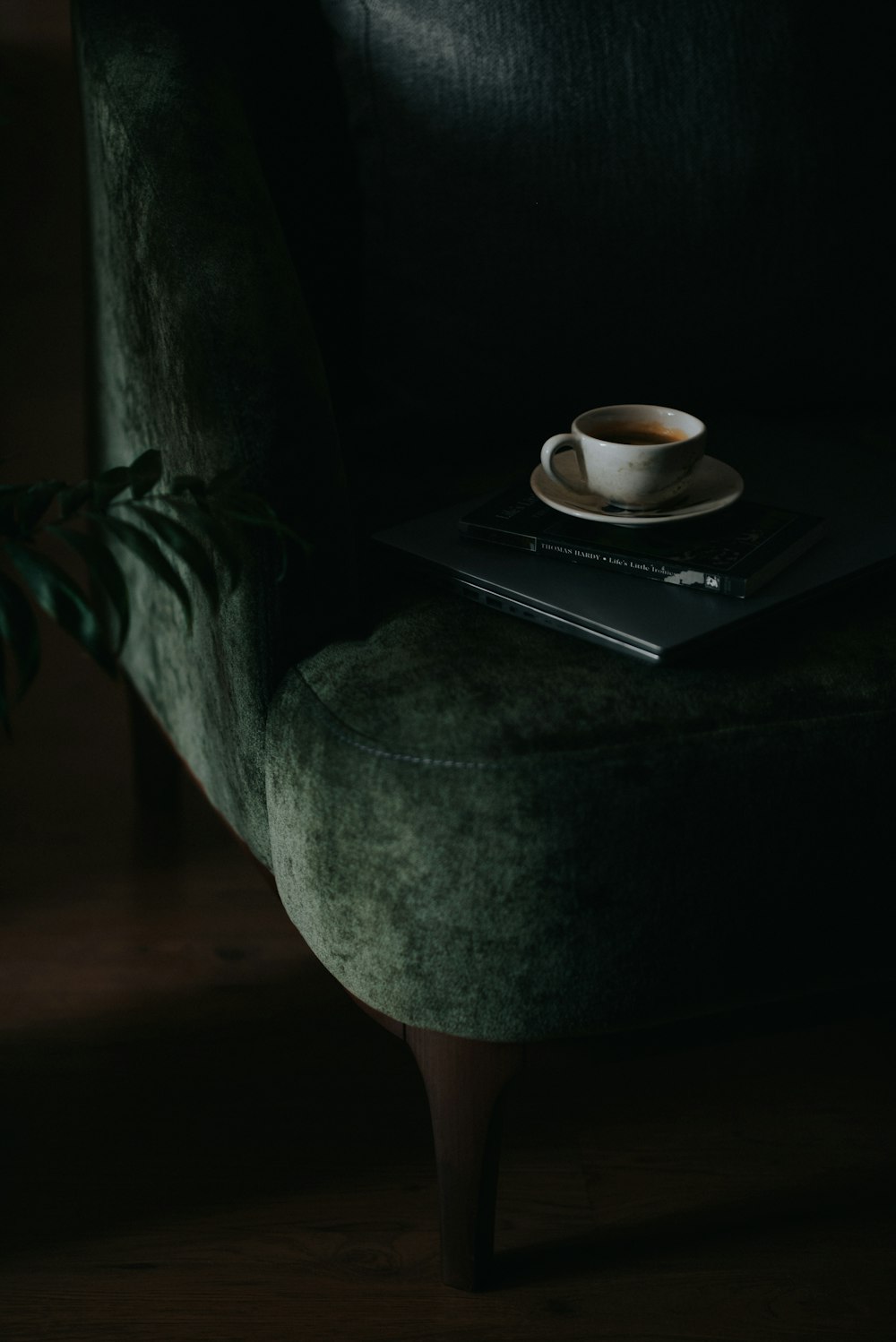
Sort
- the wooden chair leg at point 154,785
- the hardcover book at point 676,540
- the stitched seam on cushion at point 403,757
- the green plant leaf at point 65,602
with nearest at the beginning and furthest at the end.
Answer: the green plant leaf at point 65,602 < the stitched seam on cushion at point 403,757 < the hardcover book at point 676,540 < the wooden chair leg at point 154,785

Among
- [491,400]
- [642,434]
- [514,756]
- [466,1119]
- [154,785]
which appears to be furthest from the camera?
[154,785]

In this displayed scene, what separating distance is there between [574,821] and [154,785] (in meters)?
0.80

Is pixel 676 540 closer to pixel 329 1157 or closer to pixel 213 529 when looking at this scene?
pixel 213 529

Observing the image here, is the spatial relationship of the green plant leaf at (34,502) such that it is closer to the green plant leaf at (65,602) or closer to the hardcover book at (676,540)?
the green plant leaf at (65,602)

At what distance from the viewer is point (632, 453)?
0.87 metres

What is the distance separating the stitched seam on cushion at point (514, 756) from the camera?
2.41 ft

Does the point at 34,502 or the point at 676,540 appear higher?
the point at 34,502

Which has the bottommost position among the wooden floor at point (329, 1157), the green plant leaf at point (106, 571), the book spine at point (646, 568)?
the wooden floor at point (329, 1157)

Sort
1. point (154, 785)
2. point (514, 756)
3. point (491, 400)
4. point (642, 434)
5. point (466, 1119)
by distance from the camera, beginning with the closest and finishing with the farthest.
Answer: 1. point (514, 756)
2. point (466, 1119)
3. point (642, 434)
4. point (491, 400)
5. point (154, 785)

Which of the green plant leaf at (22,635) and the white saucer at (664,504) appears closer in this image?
the green plant leaf at (22,635)

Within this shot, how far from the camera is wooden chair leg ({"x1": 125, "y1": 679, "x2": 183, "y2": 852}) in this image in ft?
4.55

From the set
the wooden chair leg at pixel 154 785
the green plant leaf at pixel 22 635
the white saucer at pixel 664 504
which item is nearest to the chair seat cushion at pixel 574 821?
the white saucer at pixel 664 504

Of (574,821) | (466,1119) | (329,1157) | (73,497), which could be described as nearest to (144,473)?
(73,497)

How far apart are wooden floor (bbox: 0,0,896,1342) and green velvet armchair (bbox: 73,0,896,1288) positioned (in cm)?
9
